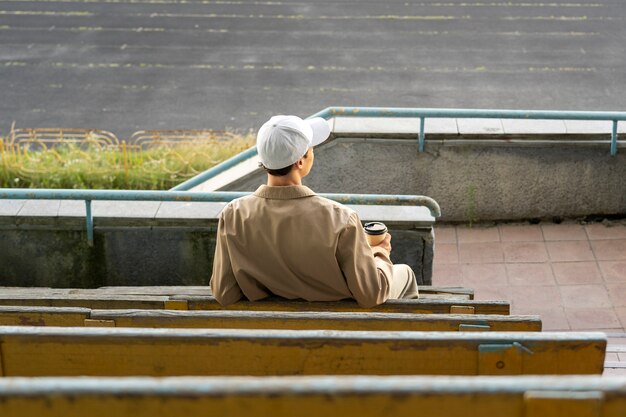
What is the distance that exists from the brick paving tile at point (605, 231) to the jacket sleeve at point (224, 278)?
200 inches

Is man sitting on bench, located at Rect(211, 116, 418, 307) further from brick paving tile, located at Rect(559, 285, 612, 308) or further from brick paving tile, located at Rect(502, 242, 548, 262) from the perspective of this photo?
brick paving tile, located at Rect(502, 242, 548, 262)

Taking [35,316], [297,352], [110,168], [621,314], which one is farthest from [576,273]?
[110,168]

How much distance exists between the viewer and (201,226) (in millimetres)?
6871

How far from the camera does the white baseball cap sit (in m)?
4.53

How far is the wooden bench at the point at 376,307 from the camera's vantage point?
467cm

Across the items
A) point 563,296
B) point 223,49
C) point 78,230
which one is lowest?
point 563,296

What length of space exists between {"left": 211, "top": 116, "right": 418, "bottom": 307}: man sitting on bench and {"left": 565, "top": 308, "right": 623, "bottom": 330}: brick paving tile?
331 centimetres

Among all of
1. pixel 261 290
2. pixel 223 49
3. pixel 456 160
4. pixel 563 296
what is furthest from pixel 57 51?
pixel 261 290

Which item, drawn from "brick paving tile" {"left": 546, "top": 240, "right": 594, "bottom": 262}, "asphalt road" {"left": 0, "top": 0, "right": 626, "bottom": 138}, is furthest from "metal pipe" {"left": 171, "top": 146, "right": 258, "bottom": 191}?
"asphalt road" {"left": 0, "top": 0, "right": 626, "bottom": 138}

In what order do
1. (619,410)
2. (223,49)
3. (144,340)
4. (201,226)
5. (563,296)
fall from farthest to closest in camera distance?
(223,49)
(563,296)
(201,226)
(144,340)
(619,410)

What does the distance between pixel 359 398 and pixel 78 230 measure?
15.7 ft

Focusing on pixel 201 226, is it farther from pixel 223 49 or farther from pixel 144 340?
pixel 223 49

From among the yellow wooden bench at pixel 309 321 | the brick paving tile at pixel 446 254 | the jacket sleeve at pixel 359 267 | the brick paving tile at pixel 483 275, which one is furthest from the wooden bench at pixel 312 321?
the brick paving tile at pixel 446 254

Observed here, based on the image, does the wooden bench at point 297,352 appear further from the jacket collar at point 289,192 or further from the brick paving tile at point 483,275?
the brick paving tile at point 483,275
